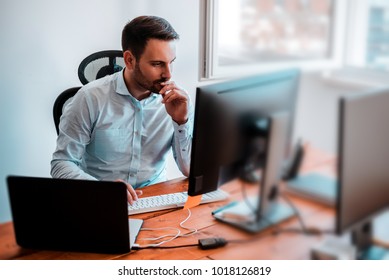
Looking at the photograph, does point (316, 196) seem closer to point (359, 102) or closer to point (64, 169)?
point (359, 102)

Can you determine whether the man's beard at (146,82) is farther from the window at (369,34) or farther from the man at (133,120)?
the window at (369,34)

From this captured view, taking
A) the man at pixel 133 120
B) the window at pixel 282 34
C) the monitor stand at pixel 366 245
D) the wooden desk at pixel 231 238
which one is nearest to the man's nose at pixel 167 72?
the man at pixel 133 120

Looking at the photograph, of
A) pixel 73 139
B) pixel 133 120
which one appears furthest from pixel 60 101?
pixel 133 120

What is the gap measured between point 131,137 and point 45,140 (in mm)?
249

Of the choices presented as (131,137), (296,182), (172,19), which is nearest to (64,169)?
(131,137)

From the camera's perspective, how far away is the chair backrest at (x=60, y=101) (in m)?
1.32

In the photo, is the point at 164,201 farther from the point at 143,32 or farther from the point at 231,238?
the point at 143,32

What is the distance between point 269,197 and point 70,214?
18.6 inches

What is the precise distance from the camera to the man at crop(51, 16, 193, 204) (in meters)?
1.34

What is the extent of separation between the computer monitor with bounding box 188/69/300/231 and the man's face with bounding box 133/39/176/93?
323mm

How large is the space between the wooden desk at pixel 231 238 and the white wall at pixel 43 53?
16 cm

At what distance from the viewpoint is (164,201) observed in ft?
4.41

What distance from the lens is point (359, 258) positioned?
1.20m

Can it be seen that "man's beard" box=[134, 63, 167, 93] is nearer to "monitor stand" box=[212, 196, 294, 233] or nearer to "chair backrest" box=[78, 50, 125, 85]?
"chair backrest" box=[78, 50, 125, 85]
